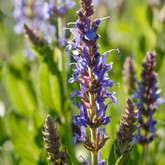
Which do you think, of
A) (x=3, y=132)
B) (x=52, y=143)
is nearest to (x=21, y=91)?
(x=3, y=132)

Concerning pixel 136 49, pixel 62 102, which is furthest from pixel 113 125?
pixel 136 49

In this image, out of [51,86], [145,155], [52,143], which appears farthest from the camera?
[51,86]

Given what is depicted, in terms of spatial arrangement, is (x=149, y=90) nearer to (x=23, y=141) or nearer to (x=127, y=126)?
(x=127, y=126)

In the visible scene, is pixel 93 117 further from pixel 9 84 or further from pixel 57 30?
pixel 9 84

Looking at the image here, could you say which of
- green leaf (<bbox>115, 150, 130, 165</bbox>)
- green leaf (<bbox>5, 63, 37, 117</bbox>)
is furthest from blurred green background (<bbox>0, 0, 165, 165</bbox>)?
green leaf (<bbox>115, 150, 130, 165</bbox>)

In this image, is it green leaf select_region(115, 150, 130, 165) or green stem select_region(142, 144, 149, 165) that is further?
green stem select_region(142, 144, 149, 165)

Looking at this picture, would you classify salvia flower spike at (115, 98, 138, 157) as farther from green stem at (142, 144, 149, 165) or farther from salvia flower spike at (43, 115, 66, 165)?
green stem at (142, 144, 149, 165)
